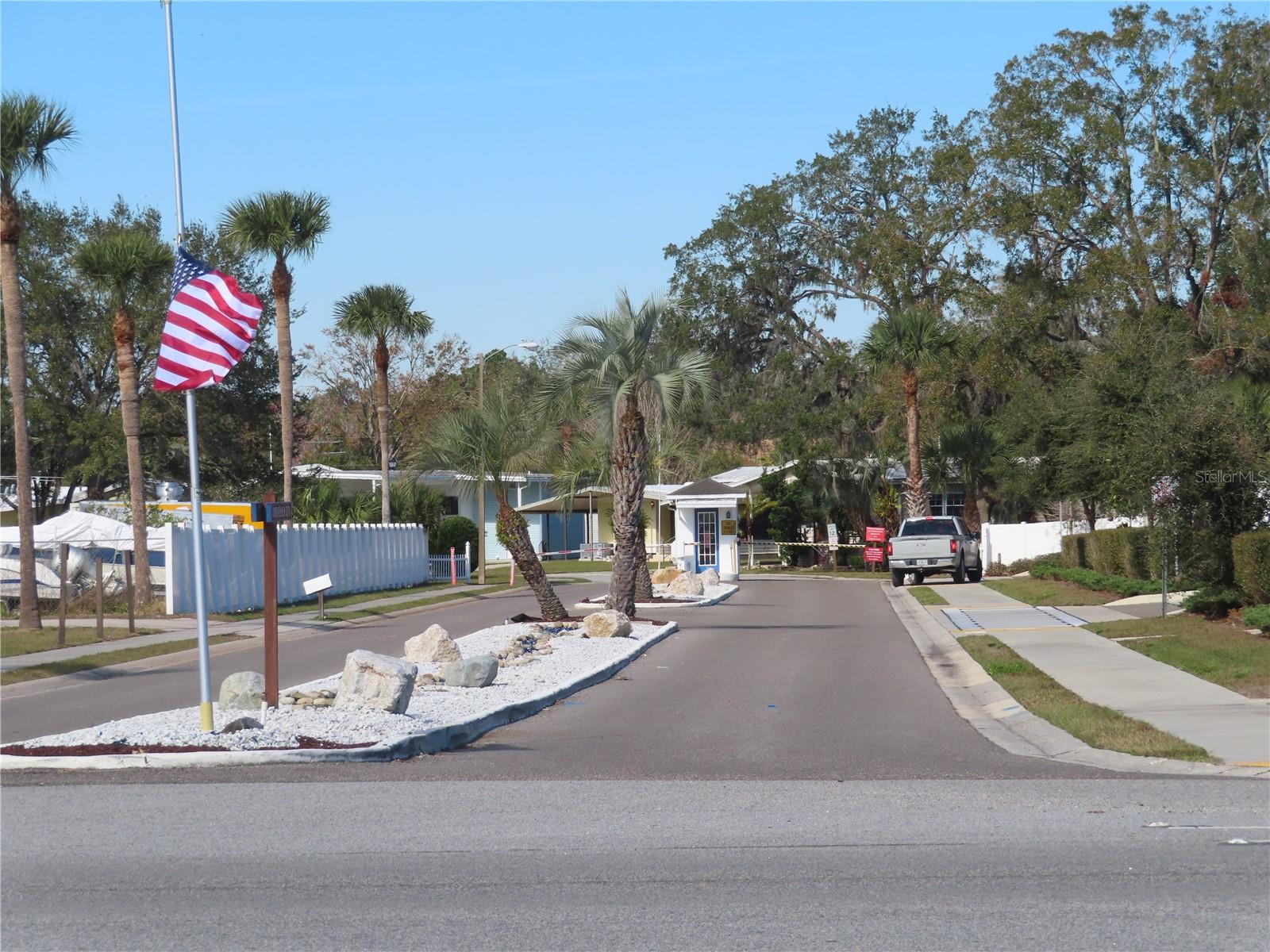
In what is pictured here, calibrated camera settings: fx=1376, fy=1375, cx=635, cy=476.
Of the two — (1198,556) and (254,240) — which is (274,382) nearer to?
(254,240)

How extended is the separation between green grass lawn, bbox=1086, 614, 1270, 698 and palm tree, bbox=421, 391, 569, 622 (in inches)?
376

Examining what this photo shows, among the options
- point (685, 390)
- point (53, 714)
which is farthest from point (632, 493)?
point (53, 714)

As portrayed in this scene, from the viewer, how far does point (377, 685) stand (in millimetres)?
12453

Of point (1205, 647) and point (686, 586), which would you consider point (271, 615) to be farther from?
point (686, 586)

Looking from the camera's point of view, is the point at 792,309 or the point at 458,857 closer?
the point at 458,857

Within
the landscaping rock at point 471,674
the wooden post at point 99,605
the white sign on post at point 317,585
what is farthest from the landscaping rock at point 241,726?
the wooden post at point 99,605

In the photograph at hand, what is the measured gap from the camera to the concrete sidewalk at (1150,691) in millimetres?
11447

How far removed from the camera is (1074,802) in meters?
9.03

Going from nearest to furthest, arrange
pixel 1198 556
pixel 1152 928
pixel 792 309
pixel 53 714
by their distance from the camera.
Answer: pixel 1152 928 < pixel 53 714 < pixel 1198 556 < pixel 792 309

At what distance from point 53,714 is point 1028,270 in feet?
143

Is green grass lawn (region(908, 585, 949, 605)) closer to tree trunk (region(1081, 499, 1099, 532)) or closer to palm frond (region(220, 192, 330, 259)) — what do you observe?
tree trunk (region(1081, 499, 1099, 532))

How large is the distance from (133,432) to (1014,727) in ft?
70.0

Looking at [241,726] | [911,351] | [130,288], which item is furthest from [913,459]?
[241,726]

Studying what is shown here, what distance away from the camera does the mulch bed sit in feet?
35.2
